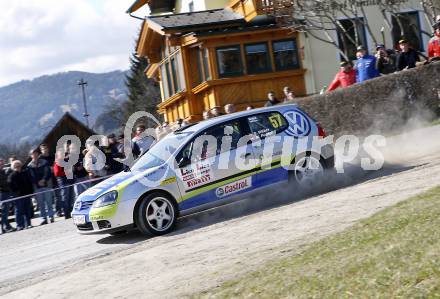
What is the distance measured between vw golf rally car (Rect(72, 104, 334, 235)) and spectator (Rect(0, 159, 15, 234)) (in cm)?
552

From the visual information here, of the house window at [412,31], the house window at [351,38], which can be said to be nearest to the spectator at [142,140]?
the house window at [351,38]

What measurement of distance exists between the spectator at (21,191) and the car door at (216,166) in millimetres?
6689

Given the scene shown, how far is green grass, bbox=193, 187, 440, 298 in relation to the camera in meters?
5.76

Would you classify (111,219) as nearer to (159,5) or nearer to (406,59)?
(406,59)

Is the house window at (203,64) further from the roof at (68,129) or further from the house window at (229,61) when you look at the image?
the roof at (68,129)

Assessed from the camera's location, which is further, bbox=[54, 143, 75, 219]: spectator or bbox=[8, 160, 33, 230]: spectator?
bbox=[54, 143, 75, 219]: spectator

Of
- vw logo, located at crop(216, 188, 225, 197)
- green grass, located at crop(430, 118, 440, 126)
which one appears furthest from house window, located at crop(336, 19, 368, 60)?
vw logo, located at crop(216, 188, 225, 197)

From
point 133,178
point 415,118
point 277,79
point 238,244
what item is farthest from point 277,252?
point 277,79

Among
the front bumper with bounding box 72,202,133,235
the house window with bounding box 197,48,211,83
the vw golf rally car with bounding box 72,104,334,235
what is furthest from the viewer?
the house window with bounding box 197,48,211,83

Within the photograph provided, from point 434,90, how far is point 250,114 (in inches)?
312

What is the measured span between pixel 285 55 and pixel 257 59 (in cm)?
129

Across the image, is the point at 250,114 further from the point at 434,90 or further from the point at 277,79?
the point at 277,79

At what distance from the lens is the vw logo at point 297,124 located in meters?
13.7

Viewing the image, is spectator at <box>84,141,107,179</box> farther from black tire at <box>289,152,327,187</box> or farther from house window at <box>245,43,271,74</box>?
house window at <box>245,43,271,74</box>
